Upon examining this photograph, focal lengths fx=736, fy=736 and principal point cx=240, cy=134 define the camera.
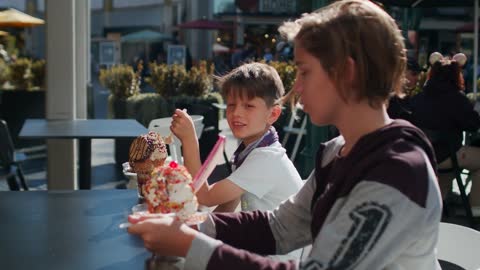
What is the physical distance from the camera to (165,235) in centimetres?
140

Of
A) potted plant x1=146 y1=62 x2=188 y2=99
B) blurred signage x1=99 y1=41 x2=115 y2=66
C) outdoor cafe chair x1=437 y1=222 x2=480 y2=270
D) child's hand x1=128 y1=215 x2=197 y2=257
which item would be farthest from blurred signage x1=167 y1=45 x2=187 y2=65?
child's hand x1=128 y1=215 x2=197 y2=257

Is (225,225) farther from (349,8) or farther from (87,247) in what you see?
(349,8)

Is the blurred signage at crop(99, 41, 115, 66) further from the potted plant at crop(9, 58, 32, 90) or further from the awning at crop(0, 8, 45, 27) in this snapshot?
the potted plant at crop(9, 58, 32, 90)

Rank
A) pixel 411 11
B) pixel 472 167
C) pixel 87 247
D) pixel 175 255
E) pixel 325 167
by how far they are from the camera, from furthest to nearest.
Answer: pixel 411 11 → pixel 472 167 → pixel 87 247 → pixel 325 167 → pixel 175 255

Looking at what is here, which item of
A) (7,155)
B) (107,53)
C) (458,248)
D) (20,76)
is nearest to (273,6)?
(107,53)

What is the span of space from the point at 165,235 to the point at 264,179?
976 millimetres

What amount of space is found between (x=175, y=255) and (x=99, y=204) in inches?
43.0

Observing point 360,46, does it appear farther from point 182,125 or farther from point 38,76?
point 38,76

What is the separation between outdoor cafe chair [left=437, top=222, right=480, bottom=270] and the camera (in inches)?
72.9

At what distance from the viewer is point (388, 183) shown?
1303 mm

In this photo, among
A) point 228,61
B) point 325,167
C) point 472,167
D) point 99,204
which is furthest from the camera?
point 228,61

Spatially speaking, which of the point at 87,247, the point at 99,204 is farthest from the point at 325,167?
the point at 99,204

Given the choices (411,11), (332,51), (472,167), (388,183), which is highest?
(411,11)

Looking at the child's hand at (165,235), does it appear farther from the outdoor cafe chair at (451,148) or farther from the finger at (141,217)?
the outdoor cafe chair at (451,148)
